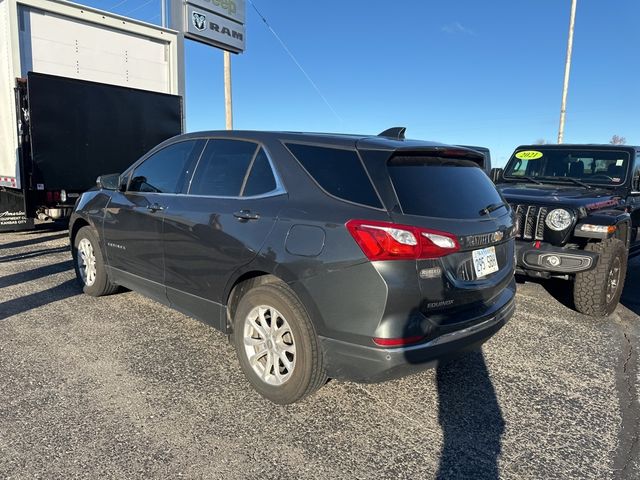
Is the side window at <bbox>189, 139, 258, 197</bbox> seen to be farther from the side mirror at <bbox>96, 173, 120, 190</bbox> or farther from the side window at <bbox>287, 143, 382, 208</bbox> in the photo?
the side mirror at <bbox>96, 173, 120, 190</bbox>

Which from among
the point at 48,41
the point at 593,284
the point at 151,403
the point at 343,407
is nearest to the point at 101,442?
the point at 151,403

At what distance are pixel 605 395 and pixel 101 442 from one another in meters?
3.25

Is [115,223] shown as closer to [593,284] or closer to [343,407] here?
[343,407]

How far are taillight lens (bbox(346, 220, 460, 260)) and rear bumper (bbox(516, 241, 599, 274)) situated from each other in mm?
2565

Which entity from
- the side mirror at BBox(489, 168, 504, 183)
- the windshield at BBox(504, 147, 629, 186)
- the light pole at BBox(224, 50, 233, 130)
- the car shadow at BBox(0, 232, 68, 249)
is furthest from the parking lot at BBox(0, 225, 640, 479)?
the light pole at BBox(224, 50, 233, 130)

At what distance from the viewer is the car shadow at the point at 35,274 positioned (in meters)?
5.68

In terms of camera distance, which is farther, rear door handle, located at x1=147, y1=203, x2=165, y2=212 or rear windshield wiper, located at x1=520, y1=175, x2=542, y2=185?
rear windshield wiper, located at x1=520, y1=175, x2=542, y2=185

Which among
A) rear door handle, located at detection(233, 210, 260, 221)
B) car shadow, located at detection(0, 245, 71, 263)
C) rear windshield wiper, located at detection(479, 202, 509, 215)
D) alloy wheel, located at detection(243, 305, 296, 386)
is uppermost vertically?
rear windshield wiper, located at detection(479, 202, 509, 215)

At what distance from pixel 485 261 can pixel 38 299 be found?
4.48 meters

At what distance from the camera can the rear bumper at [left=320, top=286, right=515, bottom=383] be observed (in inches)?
101

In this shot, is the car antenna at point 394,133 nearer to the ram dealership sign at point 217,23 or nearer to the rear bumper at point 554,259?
the rear bumper at point 554,259

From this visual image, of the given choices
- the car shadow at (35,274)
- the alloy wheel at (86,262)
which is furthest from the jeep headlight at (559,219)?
the car shadow at (35,274)

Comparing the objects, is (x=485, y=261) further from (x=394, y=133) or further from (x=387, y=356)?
(x=394, y=133)

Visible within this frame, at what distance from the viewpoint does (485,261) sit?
2988 mm
